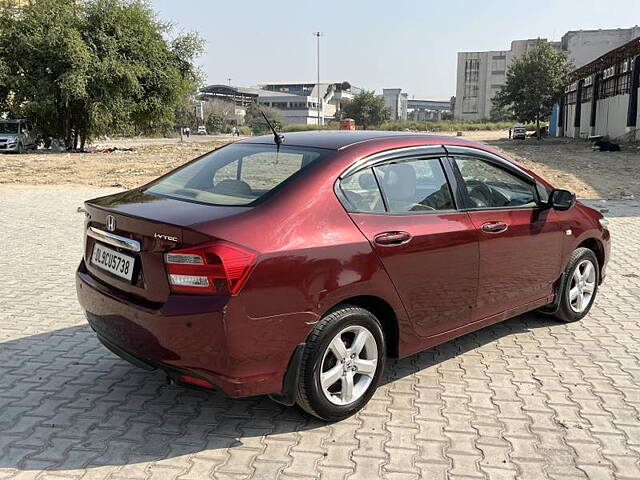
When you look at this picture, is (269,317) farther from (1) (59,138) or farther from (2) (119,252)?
(1) (59,138)

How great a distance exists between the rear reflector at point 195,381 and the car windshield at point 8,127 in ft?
116

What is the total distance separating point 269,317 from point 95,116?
35.0 m

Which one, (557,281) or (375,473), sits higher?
(557,281)

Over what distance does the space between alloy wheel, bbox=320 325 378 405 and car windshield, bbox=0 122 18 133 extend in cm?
3543

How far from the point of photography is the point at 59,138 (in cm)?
3747

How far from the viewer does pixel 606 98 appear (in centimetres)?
4672

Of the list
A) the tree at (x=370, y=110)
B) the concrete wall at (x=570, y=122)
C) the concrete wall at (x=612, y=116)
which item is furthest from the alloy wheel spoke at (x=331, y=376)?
the tree at (x=370, y=110)

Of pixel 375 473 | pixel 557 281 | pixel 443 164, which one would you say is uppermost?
pixel 443 164

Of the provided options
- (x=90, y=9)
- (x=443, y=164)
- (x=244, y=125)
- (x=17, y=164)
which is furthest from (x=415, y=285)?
(x=244, y=125)

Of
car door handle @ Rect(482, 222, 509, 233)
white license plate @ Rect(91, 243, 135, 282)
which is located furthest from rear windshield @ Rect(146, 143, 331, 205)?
car door handle @ Rect(482, 222, 509, 233)

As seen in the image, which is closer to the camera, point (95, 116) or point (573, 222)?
point (573, 222)

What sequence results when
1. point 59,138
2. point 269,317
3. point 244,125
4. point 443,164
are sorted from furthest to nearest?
point 244,125, point 59,138, point 443,164, point 269,317

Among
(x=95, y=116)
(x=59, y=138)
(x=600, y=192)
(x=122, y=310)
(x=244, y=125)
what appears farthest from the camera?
(x=244, y=125)

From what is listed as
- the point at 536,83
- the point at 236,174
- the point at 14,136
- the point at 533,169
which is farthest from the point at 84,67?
the point at 536,83
